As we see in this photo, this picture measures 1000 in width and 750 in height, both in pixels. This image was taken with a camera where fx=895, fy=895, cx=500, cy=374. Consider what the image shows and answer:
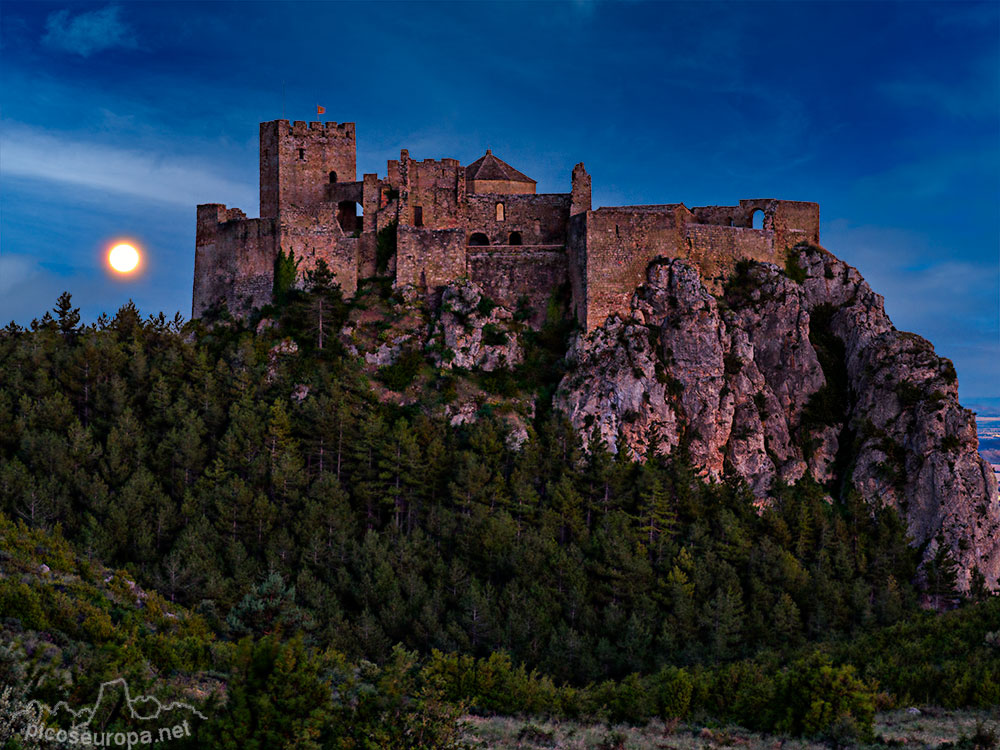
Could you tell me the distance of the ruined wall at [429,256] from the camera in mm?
48656

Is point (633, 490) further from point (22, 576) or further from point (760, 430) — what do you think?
point (22, 576)

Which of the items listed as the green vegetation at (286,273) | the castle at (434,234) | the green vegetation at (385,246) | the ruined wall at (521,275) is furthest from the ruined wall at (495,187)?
the green vegetation at (286,273)

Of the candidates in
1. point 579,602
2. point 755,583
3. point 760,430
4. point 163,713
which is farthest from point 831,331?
point 163,713

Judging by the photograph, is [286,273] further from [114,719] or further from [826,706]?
[826,706]

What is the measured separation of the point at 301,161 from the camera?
166 ft

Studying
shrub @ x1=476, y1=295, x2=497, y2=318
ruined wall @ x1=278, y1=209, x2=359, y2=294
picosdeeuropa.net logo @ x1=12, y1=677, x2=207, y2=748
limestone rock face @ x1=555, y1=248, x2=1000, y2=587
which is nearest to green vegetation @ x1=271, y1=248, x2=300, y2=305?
ruined wall @ x1=278, y1=209, x2=359, y2=294

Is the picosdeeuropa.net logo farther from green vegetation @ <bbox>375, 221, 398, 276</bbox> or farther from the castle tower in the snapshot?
the castle tower

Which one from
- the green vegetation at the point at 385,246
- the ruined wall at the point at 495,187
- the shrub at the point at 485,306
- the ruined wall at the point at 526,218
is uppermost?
the ruined wall at the point at 495,187

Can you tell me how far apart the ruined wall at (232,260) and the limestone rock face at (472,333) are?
10.0 m

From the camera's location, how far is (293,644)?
647 inches

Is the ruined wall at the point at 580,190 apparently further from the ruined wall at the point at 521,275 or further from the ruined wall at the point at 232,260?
the ruined wall at the point at 232,260

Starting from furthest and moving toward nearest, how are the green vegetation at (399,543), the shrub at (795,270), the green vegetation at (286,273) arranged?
1. the shrub at (795,270)
2. the green vegetation at (286,273)
3. the green vegetation at (399,543)

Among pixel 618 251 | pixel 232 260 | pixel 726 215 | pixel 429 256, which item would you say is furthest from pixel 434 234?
pixel 726 215

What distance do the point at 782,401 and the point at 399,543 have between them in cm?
2377
